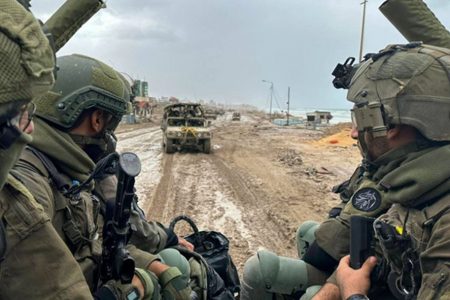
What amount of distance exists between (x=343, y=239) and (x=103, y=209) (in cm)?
134

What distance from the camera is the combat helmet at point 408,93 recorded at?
2.12 metres

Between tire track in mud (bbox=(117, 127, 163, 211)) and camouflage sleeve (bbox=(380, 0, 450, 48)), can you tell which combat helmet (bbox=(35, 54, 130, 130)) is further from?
tire track in mud (bbox=(117, 127, 163, 211))

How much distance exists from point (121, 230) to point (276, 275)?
3.66ft

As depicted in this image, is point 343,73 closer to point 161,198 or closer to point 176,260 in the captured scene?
point 176,260

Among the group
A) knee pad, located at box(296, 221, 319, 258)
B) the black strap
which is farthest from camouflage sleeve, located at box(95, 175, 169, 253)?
the black strap

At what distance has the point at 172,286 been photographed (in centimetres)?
250

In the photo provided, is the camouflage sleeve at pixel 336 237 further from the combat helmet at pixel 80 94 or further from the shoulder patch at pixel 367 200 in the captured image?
the combat helmet at pixel 80 94

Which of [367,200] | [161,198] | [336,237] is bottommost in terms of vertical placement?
[161,198]

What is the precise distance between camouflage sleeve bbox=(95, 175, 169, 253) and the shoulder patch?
4.24 feet

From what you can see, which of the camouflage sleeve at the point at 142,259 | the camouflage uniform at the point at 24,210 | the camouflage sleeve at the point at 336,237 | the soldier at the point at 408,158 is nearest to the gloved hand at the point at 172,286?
the camouflage sleeve at the point at 142,259

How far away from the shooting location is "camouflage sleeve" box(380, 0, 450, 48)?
2965mm

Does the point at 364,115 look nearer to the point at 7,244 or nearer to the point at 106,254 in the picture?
the point at 106,254

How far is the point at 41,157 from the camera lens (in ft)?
6.85

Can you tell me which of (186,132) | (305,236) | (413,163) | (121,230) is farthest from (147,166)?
(413,163)
